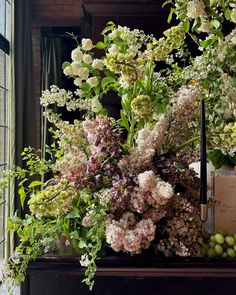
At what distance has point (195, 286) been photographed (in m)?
0.79

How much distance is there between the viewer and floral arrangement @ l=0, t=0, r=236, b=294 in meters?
0.83

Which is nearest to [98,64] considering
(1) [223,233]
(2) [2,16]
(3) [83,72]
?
(3) [83,72]

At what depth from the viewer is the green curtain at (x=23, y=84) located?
3.29 metres

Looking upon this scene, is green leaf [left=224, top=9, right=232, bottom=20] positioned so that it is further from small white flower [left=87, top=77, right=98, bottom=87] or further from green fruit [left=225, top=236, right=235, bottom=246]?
green fruit [left=225, top=236, right=235, bottom=246]

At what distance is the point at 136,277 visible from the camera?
2.64 ft

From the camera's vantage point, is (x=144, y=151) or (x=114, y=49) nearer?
(x=144, y=151)

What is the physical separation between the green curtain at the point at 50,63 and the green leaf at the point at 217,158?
3332 millimetres

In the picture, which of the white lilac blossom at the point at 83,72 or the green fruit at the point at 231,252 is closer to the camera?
the green fruit at the point at 231,252

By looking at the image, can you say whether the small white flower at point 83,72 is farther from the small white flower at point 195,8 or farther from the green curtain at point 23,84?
the green curtain at point 23,84

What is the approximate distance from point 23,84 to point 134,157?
2.73 metres

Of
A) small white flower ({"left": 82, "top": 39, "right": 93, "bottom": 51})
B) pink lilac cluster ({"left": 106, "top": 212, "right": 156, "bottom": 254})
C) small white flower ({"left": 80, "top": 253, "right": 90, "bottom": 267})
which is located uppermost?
small white flower ({"left": 82, "top": 39, "right": 93, "bottom": 51})

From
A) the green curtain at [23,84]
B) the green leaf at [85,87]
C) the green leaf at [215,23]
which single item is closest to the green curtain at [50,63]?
the green curtain at [23,84]

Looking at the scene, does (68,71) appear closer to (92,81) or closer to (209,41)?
(92,81)

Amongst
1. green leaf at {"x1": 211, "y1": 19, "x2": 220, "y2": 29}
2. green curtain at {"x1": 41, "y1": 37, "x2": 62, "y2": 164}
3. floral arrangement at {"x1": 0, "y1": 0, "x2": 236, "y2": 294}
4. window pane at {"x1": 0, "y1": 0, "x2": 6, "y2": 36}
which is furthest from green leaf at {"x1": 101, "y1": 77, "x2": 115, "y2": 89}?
green curtain at {"x1": 41, "y1": 37, "x2": 62, "y2": 164}
